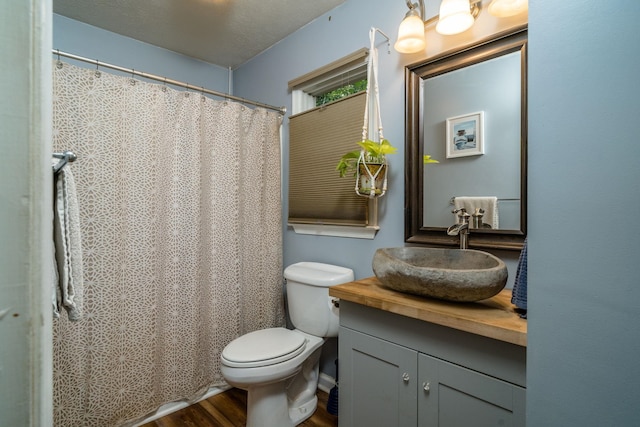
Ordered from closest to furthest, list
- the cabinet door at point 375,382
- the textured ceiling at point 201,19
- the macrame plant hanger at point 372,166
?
the cabinet door at point 375,382 → the macrame plant hanger at point 372,166 → the textured ceiling at point 201,19

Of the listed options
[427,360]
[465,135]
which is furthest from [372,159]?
[427,360]

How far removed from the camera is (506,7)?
3.81ft

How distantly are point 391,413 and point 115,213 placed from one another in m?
1.57

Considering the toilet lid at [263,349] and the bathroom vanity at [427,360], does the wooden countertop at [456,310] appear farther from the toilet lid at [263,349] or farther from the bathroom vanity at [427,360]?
the toilet lid at [263,349]

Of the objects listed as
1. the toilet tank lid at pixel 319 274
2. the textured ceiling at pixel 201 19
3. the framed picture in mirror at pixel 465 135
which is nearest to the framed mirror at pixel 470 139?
the framed picture in mirror at pixel 465 135

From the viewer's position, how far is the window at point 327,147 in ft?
5.76

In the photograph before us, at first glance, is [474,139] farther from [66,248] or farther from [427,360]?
[66,248]

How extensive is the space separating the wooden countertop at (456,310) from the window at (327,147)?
0.60m

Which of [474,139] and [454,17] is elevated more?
[454,17]

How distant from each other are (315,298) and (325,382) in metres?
0.64

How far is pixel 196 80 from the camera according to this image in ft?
8.45

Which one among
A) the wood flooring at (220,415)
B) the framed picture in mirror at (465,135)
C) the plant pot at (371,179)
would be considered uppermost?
the framed picture in mirror at (465,135)

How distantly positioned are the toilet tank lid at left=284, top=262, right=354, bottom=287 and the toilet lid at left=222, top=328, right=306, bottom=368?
0.31 m

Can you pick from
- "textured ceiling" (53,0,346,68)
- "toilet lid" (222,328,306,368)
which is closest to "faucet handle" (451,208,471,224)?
"toilet lid" (222,328,306,368)
